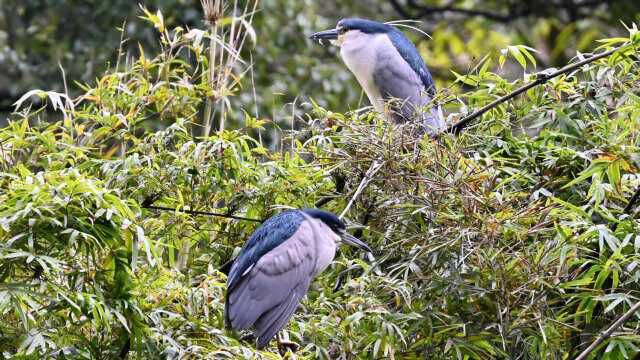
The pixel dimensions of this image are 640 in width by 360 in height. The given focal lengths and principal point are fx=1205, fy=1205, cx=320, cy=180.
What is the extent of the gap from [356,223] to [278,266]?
0.27 m

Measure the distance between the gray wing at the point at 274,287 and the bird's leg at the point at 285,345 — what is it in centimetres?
6

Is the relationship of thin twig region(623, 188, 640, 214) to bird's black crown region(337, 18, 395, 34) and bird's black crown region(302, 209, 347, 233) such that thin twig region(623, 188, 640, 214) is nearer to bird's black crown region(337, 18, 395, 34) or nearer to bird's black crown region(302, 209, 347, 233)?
bird's black crown region(302, 209, 347, 233)

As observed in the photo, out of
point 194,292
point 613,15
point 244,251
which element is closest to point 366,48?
point 244,251

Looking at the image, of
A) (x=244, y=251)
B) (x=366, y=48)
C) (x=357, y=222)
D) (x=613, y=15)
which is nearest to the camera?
(x=244, y=251)

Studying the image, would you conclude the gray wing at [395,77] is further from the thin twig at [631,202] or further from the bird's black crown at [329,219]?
the thin twig at [631,202]

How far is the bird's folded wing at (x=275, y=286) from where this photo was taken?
3199 mm

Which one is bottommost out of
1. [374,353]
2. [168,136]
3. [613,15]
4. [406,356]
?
[613,15]

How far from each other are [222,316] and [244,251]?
24cm

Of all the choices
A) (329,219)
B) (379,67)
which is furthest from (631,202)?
(379,67)

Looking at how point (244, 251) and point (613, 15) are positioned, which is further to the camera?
point (613, 15)

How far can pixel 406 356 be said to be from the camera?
10.6 ft

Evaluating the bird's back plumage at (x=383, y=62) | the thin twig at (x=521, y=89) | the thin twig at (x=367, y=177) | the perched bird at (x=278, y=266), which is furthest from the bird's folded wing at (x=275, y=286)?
the bird's back plumage at (x=383, y=62)

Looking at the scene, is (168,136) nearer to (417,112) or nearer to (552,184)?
(417,112)

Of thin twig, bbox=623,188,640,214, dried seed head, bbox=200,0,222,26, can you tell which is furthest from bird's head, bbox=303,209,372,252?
dried seed head, bbox=200,0,222,26
